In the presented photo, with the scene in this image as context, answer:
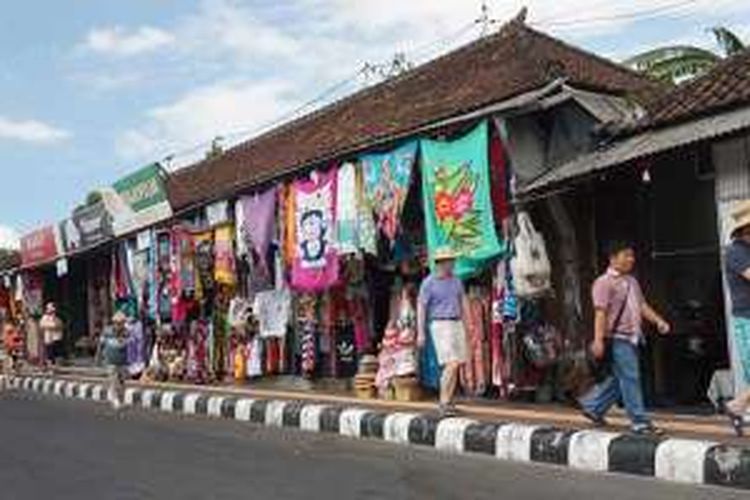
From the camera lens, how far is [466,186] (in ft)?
50.9

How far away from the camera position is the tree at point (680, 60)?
19109 mm

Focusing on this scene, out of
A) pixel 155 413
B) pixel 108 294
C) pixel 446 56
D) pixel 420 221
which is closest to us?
pixel 420 221

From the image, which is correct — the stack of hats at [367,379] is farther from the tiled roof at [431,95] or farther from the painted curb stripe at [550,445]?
the painted curb stripe at [550,445]

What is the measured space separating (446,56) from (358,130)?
2.14 meters

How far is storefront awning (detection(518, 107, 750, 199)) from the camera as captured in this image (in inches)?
485

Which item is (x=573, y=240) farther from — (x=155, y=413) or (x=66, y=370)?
(x=66, y=370)

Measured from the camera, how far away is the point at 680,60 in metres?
20.1

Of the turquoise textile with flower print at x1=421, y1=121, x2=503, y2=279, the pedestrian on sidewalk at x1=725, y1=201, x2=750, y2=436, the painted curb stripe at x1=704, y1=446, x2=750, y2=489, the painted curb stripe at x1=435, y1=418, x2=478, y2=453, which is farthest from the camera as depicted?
the turquoise textile with flower print at x1=421, y1=121, x2=503, y2=279

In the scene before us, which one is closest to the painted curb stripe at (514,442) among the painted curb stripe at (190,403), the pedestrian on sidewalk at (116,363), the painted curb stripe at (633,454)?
the painted curb stripe at (633,454)

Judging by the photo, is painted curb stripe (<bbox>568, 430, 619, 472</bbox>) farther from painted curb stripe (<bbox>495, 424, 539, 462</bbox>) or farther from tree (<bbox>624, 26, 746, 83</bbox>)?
tree (<bbox>624, 26, 746, 83</bbox>)

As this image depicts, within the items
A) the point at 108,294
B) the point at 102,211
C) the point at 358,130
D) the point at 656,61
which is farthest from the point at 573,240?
the point at 108,294

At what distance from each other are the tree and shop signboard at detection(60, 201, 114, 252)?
11097mm

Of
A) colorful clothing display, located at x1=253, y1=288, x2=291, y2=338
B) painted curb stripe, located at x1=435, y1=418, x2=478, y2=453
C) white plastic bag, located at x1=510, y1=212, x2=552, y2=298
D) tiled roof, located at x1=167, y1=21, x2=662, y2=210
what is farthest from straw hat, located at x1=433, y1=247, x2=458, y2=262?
colorful clothing display, located at x1=253, y1=288, x2=291, y2=338

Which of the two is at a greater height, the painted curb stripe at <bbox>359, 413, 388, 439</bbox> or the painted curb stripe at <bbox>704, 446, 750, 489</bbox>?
the painted curb stripe at <bbox>359, 413, 388, 439</bbox>
